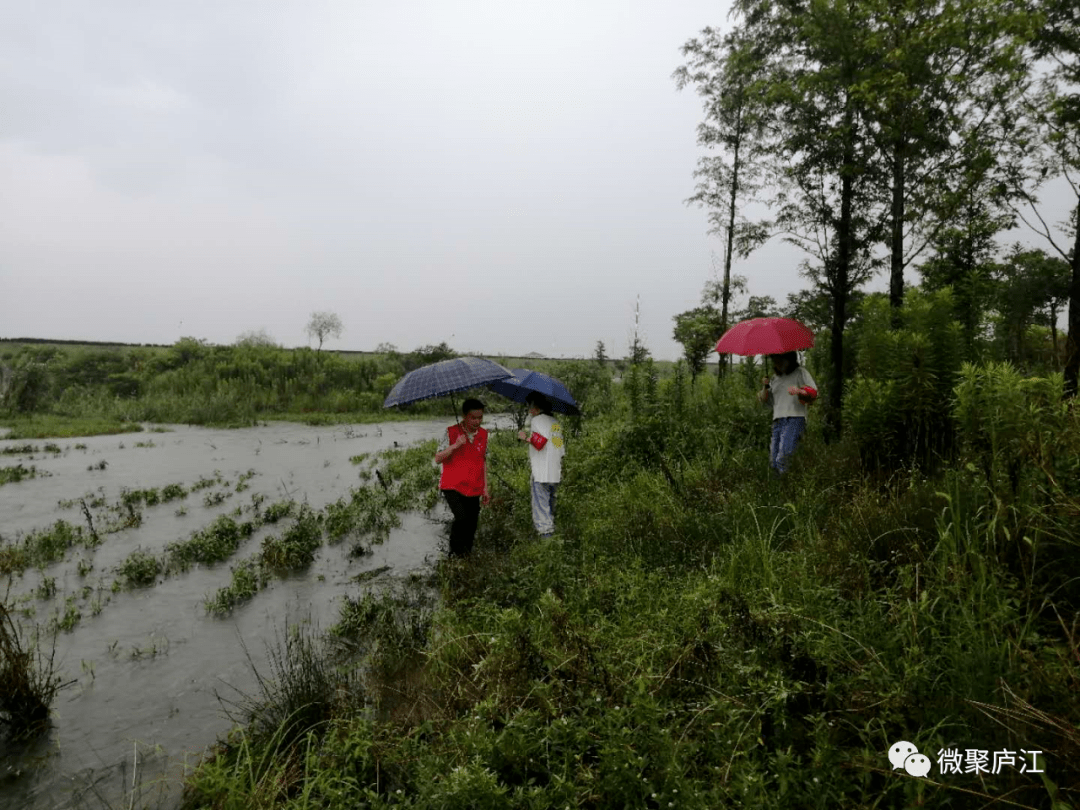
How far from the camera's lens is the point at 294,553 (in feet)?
24.1

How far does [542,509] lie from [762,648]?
3607 millimetres

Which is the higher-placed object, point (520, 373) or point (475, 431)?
point (520, 373)

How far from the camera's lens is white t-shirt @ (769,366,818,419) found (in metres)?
6.39

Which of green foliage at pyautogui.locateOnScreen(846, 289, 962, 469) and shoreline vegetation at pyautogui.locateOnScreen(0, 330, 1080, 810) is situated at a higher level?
green foliage at pyautogui.locateOnScreen(846, 289, 962, 469)

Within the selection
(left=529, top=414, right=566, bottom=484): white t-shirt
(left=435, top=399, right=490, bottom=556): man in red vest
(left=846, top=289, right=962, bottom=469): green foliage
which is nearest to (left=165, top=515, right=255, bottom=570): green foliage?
(left=435, top=399, right=490, bottom=556): man in red vest

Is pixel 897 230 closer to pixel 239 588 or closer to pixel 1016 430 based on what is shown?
pixel 1016 430

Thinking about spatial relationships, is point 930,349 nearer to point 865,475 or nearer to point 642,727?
point 865,475

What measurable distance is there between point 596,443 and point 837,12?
7.43 metres

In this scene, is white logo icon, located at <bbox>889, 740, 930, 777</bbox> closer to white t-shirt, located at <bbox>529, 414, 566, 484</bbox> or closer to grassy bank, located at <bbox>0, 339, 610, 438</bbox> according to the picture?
white t-shirt, located at <bbox>529, 414, 566, 484</bbox>

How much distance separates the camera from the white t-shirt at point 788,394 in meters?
6.39

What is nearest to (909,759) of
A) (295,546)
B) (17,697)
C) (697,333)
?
(17,697)

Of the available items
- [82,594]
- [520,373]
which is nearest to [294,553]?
[82,594]

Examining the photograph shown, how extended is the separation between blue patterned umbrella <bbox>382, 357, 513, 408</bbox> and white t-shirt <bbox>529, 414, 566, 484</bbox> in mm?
660

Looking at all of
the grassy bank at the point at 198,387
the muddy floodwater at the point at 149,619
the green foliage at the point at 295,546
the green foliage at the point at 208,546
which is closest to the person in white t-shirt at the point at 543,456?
the muddy floodwater at the point at 149,619
